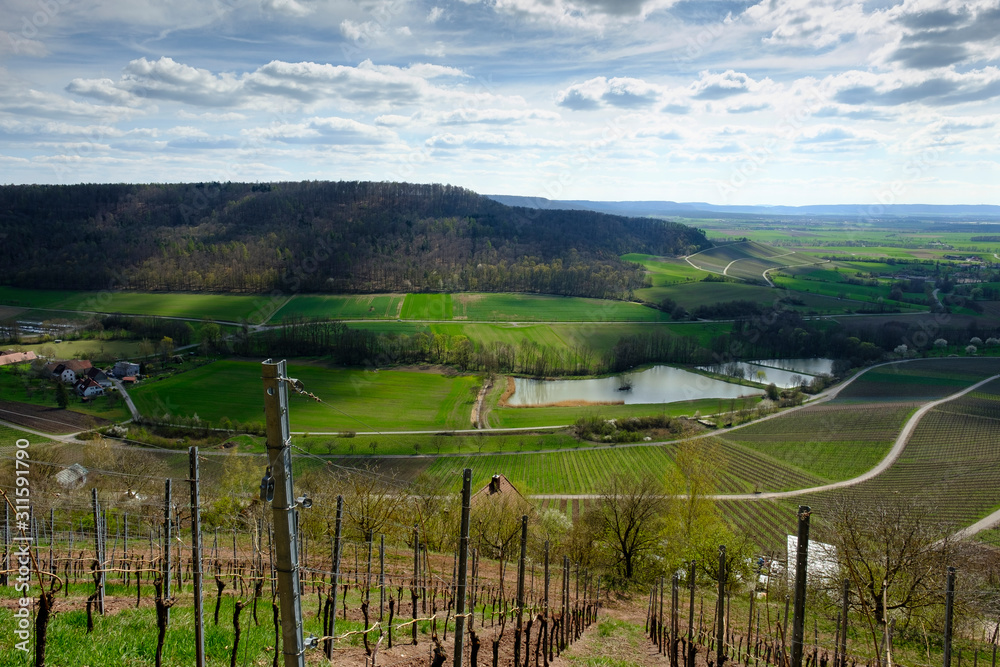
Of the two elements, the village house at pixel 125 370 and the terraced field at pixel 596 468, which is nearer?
the terraced field at pixel 596 468

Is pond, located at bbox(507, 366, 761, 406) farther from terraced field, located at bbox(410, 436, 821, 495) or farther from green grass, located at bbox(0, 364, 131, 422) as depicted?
green grass, located at bbox(0, 364, 131, 422)

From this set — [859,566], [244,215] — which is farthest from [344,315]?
[859,566]

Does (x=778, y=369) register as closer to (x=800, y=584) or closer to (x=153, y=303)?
(x=800, y=584)

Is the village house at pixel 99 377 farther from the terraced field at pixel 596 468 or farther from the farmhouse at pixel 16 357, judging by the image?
the terraced field at pixel 596 468

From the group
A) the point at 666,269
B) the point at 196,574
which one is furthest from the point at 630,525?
the point at 666,269

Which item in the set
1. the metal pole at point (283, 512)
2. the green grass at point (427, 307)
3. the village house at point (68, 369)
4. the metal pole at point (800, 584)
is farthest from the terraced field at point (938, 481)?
the green grass at point (427, 307)

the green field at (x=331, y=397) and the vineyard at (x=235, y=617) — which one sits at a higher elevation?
the vineyard at (x=235, y=617)

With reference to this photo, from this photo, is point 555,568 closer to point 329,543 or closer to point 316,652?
point 329,543

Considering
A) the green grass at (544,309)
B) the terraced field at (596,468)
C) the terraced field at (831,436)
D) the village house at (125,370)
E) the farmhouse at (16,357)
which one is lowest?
the terraced field at (596,468)
